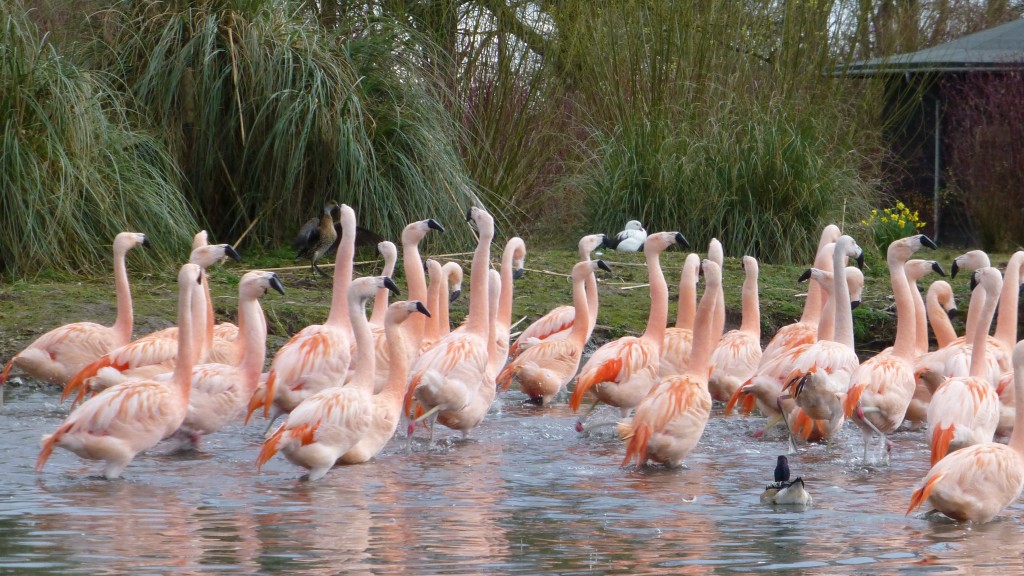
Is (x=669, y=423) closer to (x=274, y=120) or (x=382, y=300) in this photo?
(x=382, y=300)

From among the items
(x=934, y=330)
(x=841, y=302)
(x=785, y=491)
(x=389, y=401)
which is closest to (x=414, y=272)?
(x=389, y=401)

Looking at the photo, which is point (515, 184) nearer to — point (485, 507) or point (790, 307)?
point (790, 307)

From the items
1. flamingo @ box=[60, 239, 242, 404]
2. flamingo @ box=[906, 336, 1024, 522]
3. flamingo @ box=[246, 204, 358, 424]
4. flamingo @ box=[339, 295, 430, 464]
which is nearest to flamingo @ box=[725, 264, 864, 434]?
flamingo @ box=[906, 336, 1024, 522]

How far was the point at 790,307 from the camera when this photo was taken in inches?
415

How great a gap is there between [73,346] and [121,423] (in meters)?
1.88

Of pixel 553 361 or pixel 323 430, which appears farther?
pixel 553 361

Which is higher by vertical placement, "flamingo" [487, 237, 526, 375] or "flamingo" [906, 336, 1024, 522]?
"flamingo" [487, 237, 526, 375]

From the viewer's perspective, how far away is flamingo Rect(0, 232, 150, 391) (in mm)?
7312

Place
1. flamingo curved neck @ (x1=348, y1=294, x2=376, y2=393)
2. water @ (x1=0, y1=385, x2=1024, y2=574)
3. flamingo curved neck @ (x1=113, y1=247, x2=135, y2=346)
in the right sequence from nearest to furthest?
1. water @ (x1=0, y1=385, x2=1024, y2=574)
2. flamingo curved neck @ (x1=348, y1=294, x2=376, y2=393)
3. flamingo curved neck @ (x1=113, y1=247, x2=135, y2=346)

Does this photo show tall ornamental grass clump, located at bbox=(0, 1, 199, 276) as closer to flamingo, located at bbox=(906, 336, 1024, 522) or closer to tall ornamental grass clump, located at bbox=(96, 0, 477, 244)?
tall ornamental grass clump, located at bbox=(96, 0, 477, 244)

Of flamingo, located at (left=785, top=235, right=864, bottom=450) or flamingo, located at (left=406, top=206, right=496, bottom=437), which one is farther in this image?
flamingo, located at (left=406, top=206, right=496, bottom=437)

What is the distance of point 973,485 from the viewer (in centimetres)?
487

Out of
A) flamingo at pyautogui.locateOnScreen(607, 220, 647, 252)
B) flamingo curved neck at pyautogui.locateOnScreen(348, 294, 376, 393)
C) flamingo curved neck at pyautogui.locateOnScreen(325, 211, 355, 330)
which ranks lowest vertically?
flamingo curved neck at pyautogui.locateOnScreen(348, 294, 376, 393)

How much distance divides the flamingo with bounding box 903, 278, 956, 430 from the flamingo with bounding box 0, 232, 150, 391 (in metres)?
4.27
